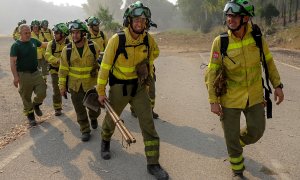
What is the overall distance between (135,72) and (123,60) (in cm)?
26

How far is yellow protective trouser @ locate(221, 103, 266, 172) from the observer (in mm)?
4815

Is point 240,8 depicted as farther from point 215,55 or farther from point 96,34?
point 96,34

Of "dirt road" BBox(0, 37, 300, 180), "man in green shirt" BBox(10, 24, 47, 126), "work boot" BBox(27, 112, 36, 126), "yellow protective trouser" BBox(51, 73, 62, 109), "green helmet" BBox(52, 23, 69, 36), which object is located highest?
"green helmet" BBox(52, 23, 69, 36)

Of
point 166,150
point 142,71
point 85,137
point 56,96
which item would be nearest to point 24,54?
point 56,96

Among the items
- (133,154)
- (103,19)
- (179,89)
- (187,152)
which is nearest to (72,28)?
(133,154)

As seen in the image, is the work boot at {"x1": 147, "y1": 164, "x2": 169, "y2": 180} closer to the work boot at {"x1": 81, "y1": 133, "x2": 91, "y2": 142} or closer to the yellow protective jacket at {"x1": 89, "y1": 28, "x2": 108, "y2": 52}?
the work boot at {"x1": 81, "y1": 133, "x2": 91, "y2": 142}

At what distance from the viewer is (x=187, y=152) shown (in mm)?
6074

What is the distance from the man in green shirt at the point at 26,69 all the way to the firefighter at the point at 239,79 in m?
4.55

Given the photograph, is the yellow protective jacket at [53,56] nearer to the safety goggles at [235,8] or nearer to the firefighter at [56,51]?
the firefighter at [56,51]

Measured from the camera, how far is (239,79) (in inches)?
189

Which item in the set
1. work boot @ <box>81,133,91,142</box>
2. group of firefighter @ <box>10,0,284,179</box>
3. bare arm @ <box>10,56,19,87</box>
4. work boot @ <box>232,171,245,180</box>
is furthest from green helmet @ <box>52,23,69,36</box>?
work boot @ <box>232,171,245,180</box>

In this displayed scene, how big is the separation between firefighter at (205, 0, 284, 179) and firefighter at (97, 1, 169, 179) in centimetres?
97

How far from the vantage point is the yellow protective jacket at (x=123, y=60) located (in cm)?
521

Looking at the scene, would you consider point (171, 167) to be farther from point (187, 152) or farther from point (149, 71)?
point (149, 71)
